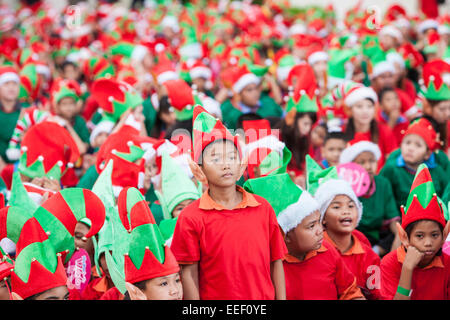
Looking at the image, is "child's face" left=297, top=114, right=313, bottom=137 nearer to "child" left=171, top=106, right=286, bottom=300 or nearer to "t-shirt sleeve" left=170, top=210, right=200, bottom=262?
"child" left=171, top=106, right=286, bottom=300

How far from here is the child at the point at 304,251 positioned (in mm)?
3365

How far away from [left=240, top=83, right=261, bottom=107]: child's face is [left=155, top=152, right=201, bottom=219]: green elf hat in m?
3.09

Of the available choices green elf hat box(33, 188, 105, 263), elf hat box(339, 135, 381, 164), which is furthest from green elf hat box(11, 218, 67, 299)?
elf hat box(339, 135, 381, 164)

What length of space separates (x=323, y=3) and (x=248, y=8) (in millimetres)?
3808

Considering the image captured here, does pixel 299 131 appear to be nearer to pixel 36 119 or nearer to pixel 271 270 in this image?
pixel 36 119

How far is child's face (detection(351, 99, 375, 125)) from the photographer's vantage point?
6.11 meters

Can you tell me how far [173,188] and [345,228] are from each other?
103cm

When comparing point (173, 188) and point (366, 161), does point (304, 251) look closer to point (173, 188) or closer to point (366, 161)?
point (173, 188)

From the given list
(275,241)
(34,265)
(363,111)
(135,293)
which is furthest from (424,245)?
(363,111)

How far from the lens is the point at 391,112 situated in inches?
275

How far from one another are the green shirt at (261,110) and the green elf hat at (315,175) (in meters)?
2.54

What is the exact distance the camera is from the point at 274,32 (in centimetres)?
1155

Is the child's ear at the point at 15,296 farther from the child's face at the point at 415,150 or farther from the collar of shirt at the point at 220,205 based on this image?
the child's face at the point at 415,150

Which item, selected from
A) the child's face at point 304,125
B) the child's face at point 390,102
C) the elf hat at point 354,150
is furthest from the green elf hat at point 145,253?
the child's face at point 390,102
